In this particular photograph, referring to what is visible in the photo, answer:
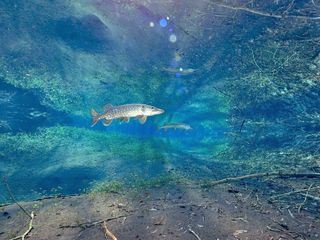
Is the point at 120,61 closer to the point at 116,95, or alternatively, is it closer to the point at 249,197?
the point at 116,95

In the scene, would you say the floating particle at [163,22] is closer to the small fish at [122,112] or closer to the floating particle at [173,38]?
the floating particle at [173,38]

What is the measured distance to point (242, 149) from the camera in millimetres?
10375

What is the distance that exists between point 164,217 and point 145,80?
35.2 ft

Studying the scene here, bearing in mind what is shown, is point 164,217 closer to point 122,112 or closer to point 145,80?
point 122,112

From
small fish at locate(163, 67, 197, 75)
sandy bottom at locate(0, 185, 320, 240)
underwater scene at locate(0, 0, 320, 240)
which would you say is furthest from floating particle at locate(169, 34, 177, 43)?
sandy bottom at locate(0, 185, 320, 240)

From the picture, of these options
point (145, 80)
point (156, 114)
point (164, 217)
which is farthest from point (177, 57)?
point (164, 217)

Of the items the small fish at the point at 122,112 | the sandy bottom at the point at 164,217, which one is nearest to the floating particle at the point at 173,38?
the small fish at the point at 122,112

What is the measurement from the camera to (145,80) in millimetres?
14359

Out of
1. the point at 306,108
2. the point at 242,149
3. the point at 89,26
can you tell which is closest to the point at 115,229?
the point at 242,149

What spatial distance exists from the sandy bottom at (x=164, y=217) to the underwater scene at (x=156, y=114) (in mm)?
29

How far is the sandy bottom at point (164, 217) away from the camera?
3812 millimetres

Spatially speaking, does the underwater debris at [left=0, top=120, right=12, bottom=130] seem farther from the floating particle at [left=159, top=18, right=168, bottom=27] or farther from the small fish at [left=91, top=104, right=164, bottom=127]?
the floating particle at [left=159, top=18, right=168, bottom=27]

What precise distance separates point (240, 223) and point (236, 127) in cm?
849

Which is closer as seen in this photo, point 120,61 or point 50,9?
point 50,9
